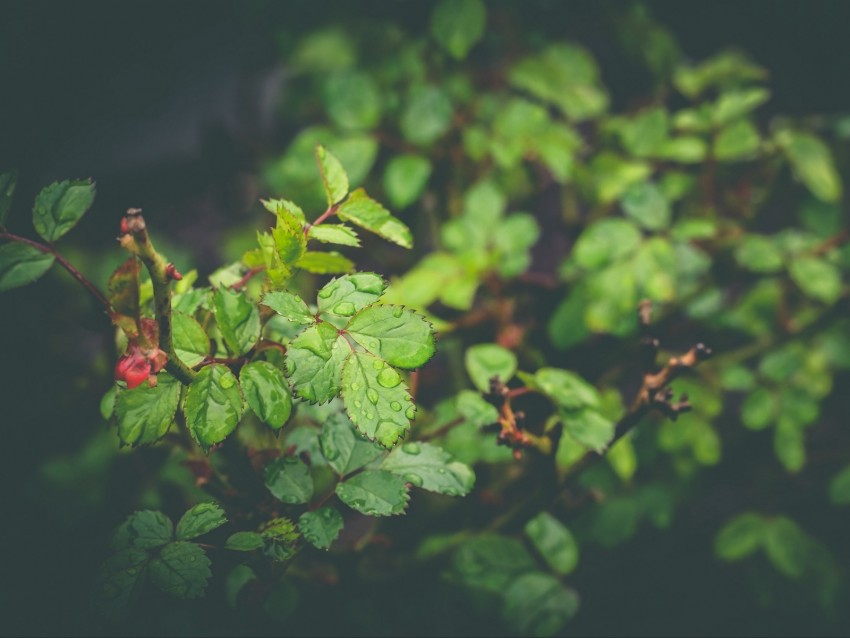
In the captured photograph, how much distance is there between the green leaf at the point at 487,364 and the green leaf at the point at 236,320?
1.57ft

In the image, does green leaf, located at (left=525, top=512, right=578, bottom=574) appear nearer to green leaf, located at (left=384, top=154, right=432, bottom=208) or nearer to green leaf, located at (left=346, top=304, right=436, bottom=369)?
green leaf, located at (left=346, top=304, right=436, bottom=369)

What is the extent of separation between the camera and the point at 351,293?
0.70m

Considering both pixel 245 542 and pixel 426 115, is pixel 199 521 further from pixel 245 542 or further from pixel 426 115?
pixel 426 115

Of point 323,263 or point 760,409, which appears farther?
point 760,409

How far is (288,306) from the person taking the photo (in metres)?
0.68

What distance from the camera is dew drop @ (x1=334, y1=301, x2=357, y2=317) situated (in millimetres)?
680

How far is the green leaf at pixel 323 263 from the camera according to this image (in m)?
0.79

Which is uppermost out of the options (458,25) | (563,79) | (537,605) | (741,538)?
(458,25)

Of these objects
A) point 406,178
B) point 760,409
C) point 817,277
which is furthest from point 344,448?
point 817,277

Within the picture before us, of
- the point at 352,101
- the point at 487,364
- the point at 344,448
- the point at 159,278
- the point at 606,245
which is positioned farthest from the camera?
the point at 352,101

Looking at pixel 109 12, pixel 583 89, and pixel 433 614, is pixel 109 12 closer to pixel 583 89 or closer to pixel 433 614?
pixel 583 89

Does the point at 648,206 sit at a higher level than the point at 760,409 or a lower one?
higher

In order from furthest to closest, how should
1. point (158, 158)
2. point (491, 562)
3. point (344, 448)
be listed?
point (158, 158)
point (491, 562)
point (344, 448)

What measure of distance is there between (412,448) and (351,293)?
287 mm
